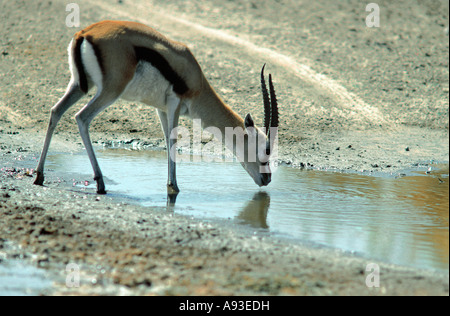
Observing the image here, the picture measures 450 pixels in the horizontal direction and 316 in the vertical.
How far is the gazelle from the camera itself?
704cm

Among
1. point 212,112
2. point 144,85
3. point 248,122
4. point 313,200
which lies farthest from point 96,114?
point 313,200

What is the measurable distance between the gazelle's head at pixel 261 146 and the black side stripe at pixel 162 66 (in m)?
0.94

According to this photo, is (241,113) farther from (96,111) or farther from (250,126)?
(96,111)

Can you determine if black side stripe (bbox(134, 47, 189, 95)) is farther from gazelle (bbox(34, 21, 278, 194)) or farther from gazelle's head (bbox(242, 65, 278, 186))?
gazelle's head (bbox(242, 65, 278, 186))

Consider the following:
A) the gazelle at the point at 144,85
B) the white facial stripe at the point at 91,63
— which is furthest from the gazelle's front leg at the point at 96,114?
the white facial stripe at the point at 91,63

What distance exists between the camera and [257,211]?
666 centimetres

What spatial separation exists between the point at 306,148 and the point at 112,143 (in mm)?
3408

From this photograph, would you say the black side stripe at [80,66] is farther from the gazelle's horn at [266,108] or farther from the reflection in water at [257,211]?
the reflection in water at [257,211]

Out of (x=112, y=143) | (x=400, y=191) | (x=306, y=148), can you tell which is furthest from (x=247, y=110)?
(x=400, y=191)

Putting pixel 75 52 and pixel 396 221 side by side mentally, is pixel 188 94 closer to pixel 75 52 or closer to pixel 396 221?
pixel 75 52

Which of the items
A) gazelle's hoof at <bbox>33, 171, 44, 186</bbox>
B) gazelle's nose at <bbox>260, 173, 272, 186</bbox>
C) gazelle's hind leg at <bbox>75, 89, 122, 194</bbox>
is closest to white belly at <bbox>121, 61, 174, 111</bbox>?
gazelle's hind leg at <bbox>75, 89, 122, 194</bbox>

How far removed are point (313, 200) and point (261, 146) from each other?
117cm

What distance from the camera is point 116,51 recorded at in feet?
23.1

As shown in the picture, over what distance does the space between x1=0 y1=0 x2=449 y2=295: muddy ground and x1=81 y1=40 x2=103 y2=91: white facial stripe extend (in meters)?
1.34
